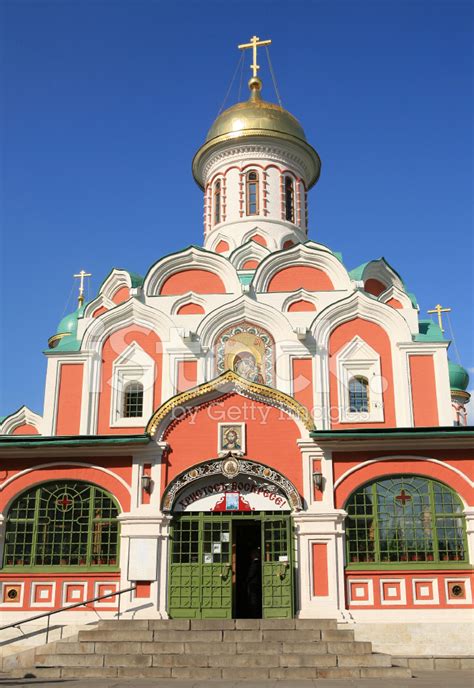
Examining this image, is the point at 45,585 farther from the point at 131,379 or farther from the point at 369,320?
the point at 369,320

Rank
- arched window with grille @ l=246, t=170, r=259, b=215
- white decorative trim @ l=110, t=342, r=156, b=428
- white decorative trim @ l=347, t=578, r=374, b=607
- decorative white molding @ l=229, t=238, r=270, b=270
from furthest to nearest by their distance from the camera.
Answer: arched window with grille @ l=246, t=170, r=259, b=215 → decorative white molding @ l=229, t=238, r=270, b=270 → white decorative trim @ l=110, t=342, r=156, b=428 → white decorative trim @ l=347, t=578, r=374, b=607

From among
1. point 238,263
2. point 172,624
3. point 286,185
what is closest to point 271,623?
point 172,624

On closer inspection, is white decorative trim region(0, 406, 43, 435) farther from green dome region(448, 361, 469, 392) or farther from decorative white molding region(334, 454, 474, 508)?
green dome region(448, 361, 469, 392)

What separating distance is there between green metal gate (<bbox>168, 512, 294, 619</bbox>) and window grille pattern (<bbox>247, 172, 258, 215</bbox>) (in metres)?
9.18

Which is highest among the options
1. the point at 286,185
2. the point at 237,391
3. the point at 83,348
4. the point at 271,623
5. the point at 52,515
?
the point at 286,185

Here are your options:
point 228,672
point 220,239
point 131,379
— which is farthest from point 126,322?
point 228,672

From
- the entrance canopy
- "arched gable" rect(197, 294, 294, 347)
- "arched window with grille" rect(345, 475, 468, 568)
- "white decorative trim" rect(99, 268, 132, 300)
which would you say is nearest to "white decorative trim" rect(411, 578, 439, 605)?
"arched window with grille" rect(345, 475, 468, 568)

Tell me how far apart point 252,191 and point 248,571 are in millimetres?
9669

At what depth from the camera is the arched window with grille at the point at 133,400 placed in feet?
46.5

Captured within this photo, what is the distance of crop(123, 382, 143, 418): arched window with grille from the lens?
14188mm

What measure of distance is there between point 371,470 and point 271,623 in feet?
9.81

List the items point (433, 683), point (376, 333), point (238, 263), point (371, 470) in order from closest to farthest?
point (433, 683) → point (371, 470) → point (376, 333) → point (238, 263)

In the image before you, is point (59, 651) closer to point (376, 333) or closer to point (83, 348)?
point (83, 348)

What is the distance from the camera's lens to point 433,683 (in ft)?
30.3
